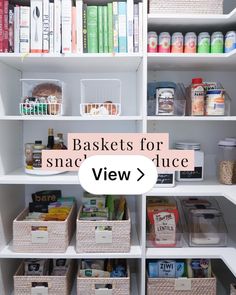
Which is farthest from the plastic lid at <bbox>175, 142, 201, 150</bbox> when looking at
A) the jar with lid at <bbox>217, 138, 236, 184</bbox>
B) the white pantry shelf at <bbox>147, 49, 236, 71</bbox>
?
the white pantry shelf at <bbox>147, 49, 236, 71</bbox>

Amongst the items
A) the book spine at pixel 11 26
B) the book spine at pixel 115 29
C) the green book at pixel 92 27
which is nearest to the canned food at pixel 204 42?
the book spine at pixel 115 29

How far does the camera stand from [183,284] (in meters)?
1.42

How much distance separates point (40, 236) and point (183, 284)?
73cm

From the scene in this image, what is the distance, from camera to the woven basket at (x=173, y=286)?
1.42 meters

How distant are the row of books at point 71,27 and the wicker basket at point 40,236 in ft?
2.68

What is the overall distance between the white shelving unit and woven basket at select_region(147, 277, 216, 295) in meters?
0.06

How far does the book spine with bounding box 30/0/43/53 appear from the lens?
4.53 ft

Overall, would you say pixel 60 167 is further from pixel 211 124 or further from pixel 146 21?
pixel 211 124

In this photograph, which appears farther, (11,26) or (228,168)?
(228,168)

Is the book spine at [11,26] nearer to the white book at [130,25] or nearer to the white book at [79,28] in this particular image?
the white book at [79,28]

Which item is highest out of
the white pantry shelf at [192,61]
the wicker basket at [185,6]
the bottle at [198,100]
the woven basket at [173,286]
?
the wicker basket at [185,6]

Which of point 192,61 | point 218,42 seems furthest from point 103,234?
point 218,42

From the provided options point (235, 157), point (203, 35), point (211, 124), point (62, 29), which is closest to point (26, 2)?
point (62, 29)

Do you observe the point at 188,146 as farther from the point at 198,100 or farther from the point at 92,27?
the point at 92,27
